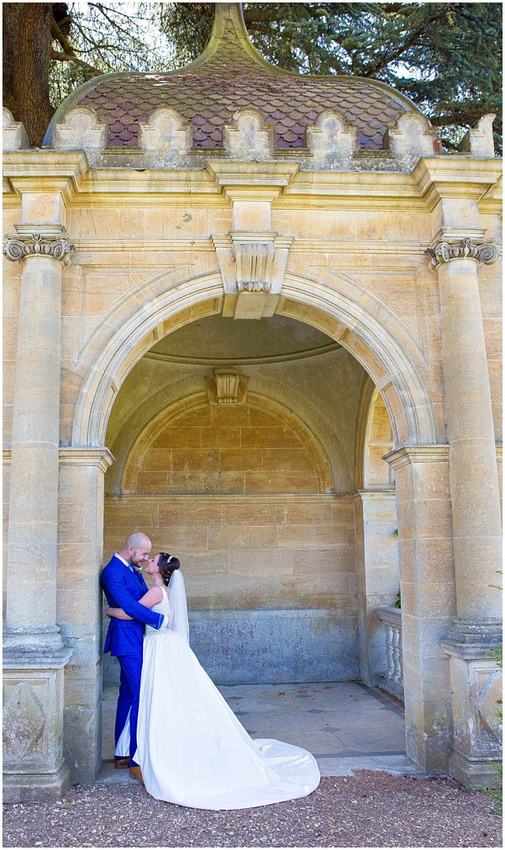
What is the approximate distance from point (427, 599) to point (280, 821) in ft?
6.49

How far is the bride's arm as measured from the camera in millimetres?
5293

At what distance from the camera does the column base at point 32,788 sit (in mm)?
4641

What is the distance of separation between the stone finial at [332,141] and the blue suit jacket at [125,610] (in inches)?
147

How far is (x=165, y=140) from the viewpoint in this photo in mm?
5871

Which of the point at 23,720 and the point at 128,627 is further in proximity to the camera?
the point at 128,627

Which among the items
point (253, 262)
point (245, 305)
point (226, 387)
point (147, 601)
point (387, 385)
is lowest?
point (147, 601)

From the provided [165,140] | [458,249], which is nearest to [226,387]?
[165,140]

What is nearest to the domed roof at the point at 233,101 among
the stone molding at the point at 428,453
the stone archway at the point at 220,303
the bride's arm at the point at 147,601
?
the stone archway at the point at 220,303

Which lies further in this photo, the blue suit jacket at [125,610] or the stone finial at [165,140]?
the stone finial at [165,140]

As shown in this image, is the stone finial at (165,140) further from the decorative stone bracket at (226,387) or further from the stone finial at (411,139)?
the decorative stone bracket at (226,387)

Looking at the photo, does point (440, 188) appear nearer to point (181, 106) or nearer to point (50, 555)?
point (181, 106)

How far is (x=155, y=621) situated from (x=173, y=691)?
→ 513mm

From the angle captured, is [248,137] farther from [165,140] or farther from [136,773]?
[136,773]

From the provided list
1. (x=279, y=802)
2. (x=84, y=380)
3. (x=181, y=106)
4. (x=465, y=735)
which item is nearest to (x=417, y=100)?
(x=181, y=106)
